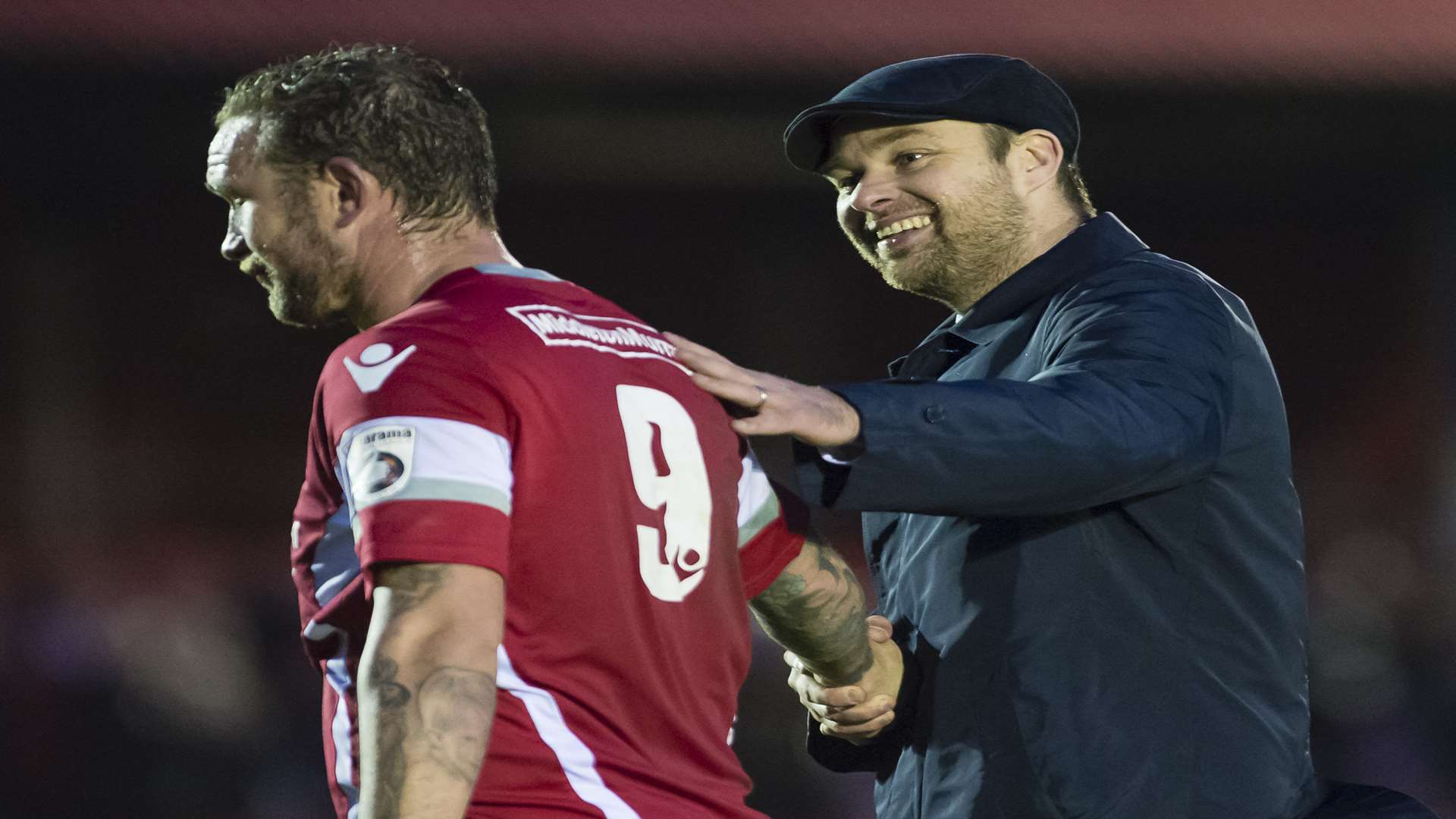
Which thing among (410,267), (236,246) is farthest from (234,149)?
(410,267)

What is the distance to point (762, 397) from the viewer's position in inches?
74.3

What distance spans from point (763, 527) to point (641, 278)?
842 cm

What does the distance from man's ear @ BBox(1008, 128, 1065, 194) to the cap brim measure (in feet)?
0.51

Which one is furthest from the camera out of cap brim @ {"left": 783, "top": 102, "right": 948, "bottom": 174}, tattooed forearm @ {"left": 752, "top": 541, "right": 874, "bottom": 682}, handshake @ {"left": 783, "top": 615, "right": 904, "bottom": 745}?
cap brim @ {"left": 783, "top": 102, "right": 948, "bottom": 174}

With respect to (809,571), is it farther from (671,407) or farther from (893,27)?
(893,27)

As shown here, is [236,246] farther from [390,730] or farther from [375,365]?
[390,730]

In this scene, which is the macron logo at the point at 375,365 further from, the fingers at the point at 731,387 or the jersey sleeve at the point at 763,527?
the jersey sleeve at the point at 763,527

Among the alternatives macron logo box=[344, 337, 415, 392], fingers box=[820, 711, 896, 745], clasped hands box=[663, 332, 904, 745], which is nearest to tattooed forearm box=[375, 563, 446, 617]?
macron logo box=[344, 337, 415, 392]

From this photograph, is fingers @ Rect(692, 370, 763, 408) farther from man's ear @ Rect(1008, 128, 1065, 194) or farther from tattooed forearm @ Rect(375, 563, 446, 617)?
man's ear @ Rect(1008, 128, 1065, 194)

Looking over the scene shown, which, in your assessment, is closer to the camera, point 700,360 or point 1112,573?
point 700,360

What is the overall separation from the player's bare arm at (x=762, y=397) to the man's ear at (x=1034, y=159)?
868 mm

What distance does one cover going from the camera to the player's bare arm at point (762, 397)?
1.88 meters

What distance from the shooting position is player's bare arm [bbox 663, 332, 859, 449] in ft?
6.17

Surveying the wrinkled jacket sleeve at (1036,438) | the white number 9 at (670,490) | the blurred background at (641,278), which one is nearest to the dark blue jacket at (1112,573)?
the wrinkled jacket sleeve at (1036,438)
